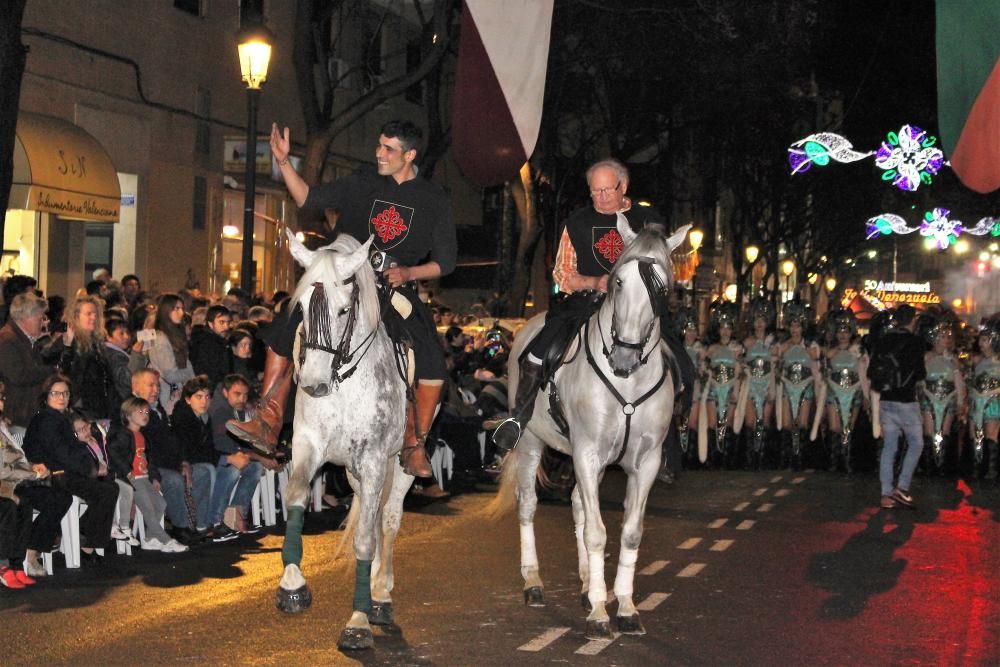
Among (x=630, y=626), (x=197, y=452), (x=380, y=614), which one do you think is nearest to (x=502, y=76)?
(x=197, y=452)

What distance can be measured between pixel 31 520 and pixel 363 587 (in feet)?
10.5

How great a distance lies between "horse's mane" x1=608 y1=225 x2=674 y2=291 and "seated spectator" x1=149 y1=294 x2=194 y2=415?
6.53 metres

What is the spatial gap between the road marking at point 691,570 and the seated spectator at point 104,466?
432 cm

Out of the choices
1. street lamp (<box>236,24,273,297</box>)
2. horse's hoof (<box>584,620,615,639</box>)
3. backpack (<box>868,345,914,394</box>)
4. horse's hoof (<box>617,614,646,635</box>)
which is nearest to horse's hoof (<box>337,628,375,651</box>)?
horse's hoof (<box>584,620,615,639</box>)

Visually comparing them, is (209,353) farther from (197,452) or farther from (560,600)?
(560,600)

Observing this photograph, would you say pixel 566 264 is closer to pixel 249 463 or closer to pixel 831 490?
pixel 249 463

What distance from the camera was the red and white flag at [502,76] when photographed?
14.4 meters

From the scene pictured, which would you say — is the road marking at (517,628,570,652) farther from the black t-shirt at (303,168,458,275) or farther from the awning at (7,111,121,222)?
the awning at (7,111,121,222)

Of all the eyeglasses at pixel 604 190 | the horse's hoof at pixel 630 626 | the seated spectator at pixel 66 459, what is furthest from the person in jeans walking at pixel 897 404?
the seated spectator at pixel 66 459

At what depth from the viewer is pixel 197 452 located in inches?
548

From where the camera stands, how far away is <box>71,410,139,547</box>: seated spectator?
12531mm

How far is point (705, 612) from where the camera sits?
10.8m

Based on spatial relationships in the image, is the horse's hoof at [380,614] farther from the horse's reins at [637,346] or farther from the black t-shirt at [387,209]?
the black t-shirt at [387,209]

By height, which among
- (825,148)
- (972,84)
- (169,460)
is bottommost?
(169,460)
